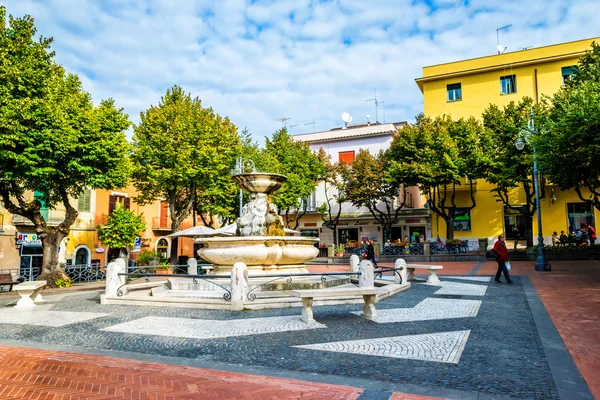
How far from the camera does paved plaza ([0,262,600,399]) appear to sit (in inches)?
174

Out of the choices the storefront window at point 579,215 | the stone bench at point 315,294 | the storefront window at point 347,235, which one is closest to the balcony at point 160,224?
the storefront window at point 347,235

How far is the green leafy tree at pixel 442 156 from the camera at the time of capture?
28.8m

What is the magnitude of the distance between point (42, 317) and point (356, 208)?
1255 inches

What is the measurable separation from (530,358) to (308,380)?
3.02 meters

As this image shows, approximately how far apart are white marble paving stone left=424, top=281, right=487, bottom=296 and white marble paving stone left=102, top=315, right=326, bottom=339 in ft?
20.0

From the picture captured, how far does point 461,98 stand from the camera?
3425 cm

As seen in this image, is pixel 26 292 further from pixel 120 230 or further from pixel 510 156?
pixel 510 156

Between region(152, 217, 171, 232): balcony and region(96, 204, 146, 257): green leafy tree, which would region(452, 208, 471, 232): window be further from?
region(152, 217, 171, 232): balcony

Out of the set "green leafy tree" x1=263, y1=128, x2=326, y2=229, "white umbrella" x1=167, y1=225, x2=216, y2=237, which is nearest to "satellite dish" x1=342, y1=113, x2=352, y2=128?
"green leafy tree" x1=263, y1=128, x2=326, y2=229

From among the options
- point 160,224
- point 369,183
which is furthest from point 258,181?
point 160,224

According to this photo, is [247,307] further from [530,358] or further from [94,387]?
[530,358]

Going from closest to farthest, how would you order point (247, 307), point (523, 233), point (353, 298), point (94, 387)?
point (94, 387), point (247, 307), point (353, 298), point (523, 233)

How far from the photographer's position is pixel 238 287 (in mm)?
9320

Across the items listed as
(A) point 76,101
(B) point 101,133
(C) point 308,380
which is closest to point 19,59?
(A) point 76,101
